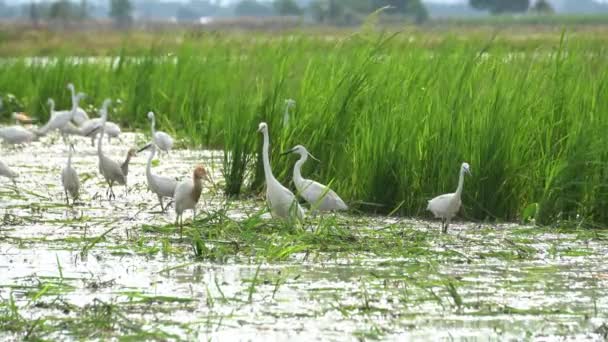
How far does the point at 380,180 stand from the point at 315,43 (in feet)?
22.0

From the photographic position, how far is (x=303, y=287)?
7.35m


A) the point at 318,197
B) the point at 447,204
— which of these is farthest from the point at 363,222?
the point at 447,204

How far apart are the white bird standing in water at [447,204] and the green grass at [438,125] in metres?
0.64

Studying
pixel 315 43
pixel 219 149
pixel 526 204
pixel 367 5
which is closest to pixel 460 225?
pixel 526 204

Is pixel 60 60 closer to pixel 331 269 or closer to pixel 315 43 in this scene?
pixel 315 43

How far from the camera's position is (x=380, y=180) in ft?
33.9

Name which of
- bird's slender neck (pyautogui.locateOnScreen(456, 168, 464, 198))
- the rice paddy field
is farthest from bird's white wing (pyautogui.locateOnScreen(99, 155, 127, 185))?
bird's slender neck (pyautogui.locateOnScreen(456, 168, 464, 198))

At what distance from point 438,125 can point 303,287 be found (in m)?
3.37

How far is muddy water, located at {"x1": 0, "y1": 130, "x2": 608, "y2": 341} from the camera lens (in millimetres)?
6352

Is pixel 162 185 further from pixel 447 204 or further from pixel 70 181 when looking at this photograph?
pixel 447 204

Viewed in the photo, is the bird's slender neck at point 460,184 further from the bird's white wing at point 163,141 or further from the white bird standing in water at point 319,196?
the bird's white wing at point 163,141

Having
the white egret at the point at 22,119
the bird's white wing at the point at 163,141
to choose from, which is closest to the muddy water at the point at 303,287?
the bird's white wing at the point at 163,141

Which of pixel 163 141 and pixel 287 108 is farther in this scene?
pixel 163 141

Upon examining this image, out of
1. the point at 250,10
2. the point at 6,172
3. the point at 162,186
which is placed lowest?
the point at 250,10
